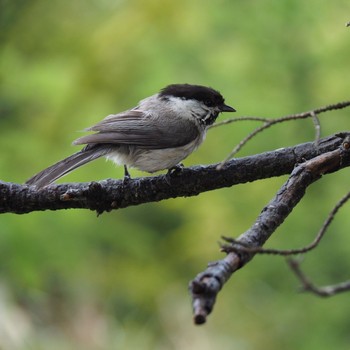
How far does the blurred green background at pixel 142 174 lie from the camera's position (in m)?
5.20

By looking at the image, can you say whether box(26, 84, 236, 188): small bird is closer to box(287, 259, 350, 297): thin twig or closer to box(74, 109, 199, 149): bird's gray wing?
box(74, 109, 199, 149): bird's gray wing

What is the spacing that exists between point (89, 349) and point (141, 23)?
2.95 metres

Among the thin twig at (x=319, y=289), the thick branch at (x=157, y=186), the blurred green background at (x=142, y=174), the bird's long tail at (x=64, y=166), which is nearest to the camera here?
the thin twig at (x=319, y=289)

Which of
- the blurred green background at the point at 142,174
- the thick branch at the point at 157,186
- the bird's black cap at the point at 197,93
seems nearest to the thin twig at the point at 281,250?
the thick branch at the point at 157,186

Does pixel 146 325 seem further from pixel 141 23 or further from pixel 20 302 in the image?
pixel 141 23

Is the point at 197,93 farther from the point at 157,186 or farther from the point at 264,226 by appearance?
the point at 264,226

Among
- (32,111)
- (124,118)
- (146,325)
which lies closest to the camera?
(124,118)

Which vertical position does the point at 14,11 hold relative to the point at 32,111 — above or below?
above

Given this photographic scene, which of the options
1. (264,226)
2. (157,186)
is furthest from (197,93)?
(264,226)

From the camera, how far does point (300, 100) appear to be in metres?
5.88

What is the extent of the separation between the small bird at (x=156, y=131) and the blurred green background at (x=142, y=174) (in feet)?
2.70

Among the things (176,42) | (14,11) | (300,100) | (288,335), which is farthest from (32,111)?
(288,335)

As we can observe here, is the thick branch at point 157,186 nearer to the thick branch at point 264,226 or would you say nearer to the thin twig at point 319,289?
the thick branch at point 264,226

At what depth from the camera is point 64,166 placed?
12.2ft
